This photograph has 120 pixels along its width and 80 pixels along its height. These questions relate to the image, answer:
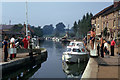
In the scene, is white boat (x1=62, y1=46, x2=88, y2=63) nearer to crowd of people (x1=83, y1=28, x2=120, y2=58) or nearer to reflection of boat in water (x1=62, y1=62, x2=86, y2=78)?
reflection of boat in water (x1=62, y1=62, x2=86, y2=78)

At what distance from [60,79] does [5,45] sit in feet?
16.6

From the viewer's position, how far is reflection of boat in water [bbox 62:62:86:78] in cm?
1638

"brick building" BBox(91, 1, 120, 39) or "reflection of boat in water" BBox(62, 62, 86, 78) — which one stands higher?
"brick building" BBox(91, 1, 120, 39)

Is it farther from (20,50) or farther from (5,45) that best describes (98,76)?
(20,50)

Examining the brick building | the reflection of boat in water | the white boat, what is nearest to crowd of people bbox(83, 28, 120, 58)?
the white boat

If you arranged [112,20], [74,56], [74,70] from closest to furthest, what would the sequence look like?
1. [74,70]
2. [74,56]
3. [112,20]

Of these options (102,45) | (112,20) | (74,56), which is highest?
(112,20)

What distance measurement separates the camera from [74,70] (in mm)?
18062

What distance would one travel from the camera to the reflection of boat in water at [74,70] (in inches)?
645

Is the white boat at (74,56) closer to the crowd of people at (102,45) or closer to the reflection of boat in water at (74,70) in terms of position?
the reflection of boat in water at (74,70)

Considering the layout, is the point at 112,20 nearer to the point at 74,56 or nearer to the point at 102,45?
the point at 74,56

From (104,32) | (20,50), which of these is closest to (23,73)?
(20,50)

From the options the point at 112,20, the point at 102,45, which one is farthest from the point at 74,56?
the point at 112,20

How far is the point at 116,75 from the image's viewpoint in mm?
8109
